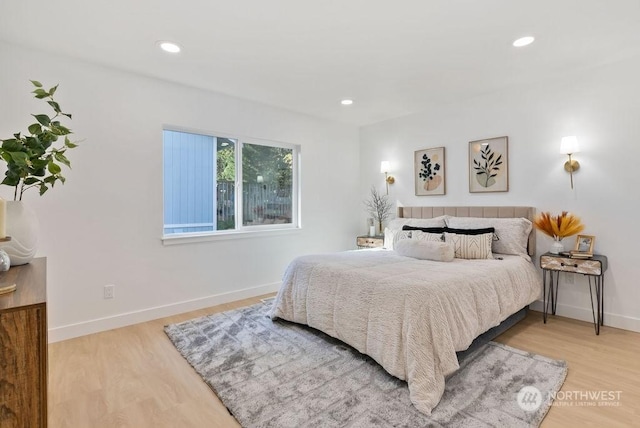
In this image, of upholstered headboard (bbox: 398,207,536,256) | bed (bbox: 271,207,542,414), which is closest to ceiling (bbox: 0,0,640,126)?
upholstered headboard (bbox: 398,207,536,256)

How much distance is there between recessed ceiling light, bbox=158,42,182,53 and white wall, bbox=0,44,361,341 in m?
0.70

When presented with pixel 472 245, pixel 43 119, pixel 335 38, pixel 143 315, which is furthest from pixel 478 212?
pixel 43 119

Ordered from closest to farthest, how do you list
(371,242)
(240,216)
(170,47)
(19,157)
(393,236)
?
(19,157) < (170,47) < (393,236) < (240,216) < (371,242)

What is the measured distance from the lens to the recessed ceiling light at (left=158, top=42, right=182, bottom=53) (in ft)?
8.31

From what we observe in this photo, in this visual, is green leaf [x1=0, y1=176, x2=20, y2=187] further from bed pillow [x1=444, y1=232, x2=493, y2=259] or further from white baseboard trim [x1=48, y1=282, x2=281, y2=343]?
bed pillow [x1=444, y1=232, x2=493, y2=259]

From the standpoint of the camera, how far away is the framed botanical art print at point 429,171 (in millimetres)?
4148

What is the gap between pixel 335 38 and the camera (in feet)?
8.04

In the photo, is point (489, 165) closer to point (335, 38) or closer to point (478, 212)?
point (478, 212)

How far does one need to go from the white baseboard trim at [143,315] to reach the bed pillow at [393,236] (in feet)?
5.21

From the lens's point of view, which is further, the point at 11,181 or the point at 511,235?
the point at 511,235

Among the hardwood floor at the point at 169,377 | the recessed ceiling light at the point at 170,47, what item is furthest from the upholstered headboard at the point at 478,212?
the recessed ceiling light at the point at 170,47

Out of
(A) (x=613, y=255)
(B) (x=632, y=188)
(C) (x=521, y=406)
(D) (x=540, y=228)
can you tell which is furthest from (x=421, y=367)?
(B) (x=632, y=188)

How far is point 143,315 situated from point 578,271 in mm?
3986

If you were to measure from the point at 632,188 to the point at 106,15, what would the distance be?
4.31 metres
